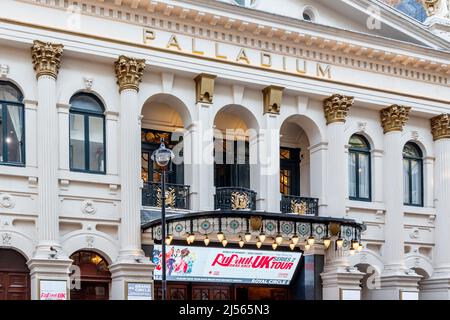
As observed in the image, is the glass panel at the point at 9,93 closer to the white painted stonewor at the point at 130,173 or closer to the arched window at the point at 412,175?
the white painted stonewor at the point at 130,173

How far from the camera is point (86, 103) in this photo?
20.5m

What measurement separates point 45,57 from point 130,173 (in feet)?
13.1

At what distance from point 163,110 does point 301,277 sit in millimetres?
7055

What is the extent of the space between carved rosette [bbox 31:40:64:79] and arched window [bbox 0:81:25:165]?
0.89m

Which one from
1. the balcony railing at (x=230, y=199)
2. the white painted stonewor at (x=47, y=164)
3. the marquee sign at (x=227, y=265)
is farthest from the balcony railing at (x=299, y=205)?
the white painted stonewor at (x=47, y=164)

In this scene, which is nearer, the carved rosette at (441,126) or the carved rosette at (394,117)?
the carved rosette at (394,117)

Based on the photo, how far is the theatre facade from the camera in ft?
63.7

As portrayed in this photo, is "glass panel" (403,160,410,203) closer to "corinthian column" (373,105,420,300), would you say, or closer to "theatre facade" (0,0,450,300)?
"theatre facade" (0,0,450,300)

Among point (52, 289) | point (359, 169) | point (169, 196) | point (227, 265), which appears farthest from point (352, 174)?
point (52, 289)

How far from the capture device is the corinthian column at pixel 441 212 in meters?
24.9

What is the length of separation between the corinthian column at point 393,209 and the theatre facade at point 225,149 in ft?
0.17

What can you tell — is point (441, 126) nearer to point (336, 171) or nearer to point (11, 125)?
point (336, 171)

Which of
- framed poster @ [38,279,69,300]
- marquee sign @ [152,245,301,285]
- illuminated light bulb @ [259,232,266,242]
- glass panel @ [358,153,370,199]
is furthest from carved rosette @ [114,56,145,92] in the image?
glass panel @ [358,153,370,199]
